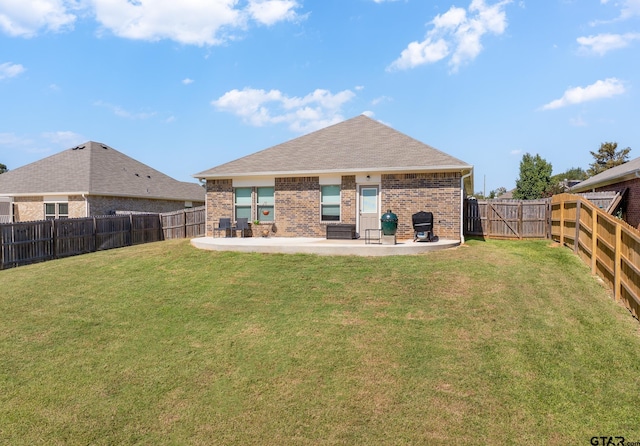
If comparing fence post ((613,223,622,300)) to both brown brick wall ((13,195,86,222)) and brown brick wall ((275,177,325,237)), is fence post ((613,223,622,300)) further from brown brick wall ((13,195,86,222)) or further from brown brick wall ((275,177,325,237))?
brown brick wall ((13,195,86,222))

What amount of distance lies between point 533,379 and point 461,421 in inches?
60.8

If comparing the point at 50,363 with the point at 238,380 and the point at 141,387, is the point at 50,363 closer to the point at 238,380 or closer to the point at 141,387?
the point at 141,387

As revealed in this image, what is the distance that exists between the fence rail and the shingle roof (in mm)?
5615

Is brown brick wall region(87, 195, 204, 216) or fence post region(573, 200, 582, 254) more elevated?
brown brick wall region(87, 195, 204, 216)

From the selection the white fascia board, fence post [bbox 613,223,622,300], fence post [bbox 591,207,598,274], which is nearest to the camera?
fence post [bbox 613,223,622,300]

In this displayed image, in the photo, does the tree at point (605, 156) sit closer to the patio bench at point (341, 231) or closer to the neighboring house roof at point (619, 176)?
the neighboring house roof at point (619, 176)

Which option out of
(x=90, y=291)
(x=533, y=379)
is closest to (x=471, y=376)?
(x=533, y=379)

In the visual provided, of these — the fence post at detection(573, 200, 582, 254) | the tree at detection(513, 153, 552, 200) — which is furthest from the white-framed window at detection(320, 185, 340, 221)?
the tree at detection(513, 153, 552, 200)

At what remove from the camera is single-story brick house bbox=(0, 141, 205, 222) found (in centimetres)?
2245

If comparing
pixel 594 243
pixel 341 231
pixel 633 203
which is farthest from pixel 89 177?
pixel 633 203

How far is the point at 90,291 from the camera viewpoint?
10133mm

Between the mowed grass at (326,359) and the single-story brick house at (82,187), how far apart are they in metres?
13.5

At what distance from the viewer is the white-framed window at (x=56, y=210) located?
2267 cm

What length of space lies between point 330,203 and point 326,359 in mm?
10293
